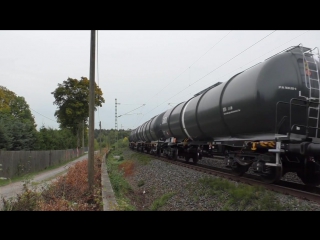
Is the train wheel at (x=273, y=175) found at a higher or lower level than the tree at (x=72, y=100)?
lower

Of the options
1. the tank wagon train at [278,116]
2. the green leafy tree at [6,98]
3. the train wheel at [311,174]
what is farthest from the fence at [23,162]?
the green leafy tree at [6,98]

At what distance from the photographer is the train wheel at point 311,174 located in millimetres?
7780

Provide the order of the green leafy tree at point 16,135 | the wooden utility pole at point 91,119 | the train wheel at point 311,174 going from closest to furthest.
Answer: the train wheel at point 311,174 < the wooden utility pole at point 91,119 < the green leafy tree at point 16,135

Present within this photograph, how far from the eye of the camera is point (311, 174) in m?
8.17

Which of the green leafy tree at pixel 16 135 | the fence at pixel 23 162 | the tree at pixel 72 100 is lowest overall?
the fence at pixel 23 162

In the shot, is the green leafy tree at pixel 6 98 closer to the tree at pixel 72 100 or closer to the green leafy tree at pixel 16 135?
the tree at pixel 72 100

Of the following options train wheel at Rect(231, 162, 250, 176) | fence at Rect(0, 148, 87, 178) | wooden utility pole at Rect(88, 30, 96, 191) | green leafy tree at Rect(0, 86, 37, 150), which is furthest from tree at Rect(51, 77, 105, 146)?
train wheel at Rect(231, 162, 250, 176)

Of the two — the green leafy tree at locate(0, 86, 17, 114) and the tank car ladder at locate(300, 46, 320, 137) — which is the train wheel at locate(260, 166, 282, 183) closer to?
the tank car ladder at locate(300, 46, 320, 137)

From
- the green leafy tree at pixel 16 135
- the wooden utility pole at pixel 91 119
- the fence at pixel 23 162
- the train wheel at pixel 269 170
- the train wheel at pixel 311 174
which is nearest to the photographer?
the train wheel at pixel 269 170

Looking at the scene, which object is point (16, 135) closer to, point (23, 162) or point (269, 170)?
point (23, 162)

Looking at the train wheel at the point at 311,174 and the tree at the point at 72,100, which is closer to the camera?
the train wheel at the point at 311,174
